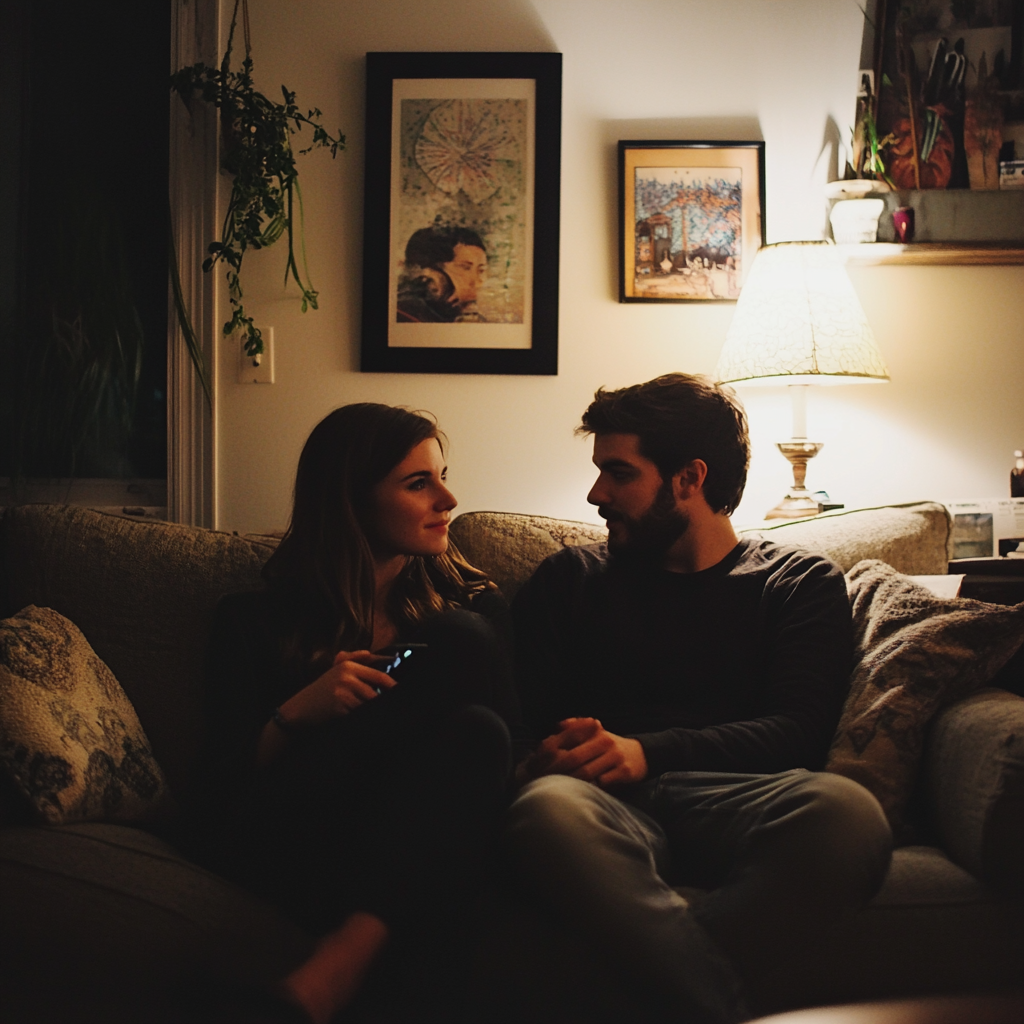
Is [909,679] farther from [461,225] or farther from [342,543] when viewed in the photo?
[461,225]

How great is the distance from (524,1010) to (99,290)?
2.08 metres

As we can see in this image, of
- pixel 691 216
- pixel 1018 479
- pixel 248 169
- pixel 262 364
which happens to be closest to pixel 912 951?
pixel 1018 479

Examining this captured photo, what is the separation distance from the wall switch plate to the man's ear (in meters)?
1.20

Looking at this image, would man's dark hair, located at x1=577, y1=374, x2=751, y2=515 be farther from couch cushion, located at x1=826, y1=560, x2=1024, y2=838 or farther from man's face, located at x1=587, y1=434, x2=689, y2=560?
couch cushion, located at x1=826, y1=560, x2=1024, y2=838

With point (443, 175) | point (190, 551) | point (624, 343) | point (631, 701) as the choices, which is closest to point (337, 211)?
point (443, 175)

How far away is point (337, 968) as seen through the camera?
36.9 inches

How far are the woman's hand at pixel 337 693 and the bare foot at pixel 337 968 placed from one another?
0.29 meters

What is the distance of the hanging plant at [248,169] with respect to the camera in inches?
84.0

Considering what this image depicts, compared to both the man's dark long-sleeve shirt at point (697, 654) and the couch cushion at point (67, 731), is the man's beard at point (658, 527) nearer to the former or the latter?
the man's dark long-sleeve shirt at point (697, 654)

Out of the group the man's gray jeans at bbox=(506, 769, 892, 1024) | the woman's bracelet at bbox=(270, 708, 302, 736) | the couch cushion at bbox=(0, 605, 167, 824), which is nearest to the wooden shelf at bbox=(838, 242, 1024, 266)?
the man's gray jeans at bbox=(506, 769, 892, 1024)

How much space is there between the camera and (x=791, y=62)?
7.52 ft

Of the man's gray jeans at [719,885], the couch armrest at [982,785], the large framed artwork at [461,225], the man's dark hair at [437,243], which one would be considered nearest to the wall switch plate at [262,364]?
the large framed artwork at [461,225]

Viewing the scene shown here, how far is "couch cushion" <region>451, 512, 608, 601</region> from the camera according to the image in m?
1.70

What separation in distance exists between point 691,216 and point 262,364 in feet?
3.81
